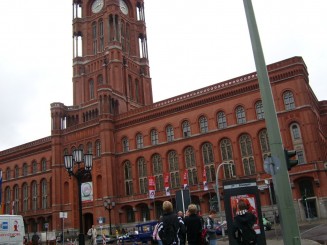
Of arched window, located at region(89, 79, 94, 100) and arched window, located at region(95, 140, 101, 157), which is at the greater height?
arched window, located at region(89, 79, 94, 100)

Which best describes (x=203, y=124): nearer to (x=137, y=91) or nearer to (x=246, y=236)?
(x=137, y=91)

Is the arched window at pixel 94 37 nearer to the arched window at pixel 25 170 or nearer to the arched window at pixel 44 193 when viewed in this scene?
the arched window at pixel 25 170

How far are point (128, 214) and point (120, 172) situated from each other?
247 inches

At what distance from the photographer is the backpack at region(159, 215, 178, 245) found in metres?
9.11

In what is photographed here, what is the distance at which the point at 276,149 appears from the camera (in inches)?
410

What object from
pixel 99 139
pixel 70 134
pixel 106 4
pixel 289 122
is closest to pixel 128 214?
pixel 99 139

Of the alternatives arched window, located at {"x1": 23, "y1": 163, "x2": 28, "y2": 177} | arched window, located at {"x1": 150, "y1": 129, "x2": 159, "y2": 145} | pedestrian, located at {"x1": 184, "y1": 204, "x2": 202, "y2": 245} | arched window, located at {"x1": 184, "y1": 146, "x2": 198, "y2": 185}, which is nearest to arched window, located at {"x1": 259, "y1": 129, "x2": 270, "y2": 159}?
arched window, located at {"x1": 184, "y1": 146, "x2": 198, "y2": 185}

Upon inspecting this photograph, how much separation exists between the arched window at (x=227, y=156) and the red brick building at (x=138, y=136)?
183 millimetres

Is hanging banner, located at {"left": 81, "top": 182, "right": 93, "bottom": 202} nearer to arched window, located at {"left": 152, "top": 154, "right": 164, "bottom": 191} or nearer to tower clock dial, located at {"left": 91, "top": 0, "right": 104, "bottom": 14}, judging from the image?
arched window, located at {"left": 152, "top": 154, "right": 164, "bottom": 191}

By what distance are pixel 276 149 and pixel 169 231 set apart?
3.78 m

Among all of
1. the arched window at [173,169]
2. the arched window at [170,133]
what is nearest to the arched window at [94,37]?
the arched window at [170,133]

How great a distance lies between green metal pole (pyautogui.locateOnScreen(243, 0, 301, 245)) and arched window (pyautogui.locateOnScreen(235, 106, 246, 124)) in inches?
1455

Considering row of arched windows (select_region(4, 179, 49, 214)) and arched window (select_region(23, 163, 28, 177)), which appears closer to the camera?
row of arched windows (select_region(4, 179, 49, 214))

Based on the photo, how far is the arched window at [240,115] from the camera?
47.6m
